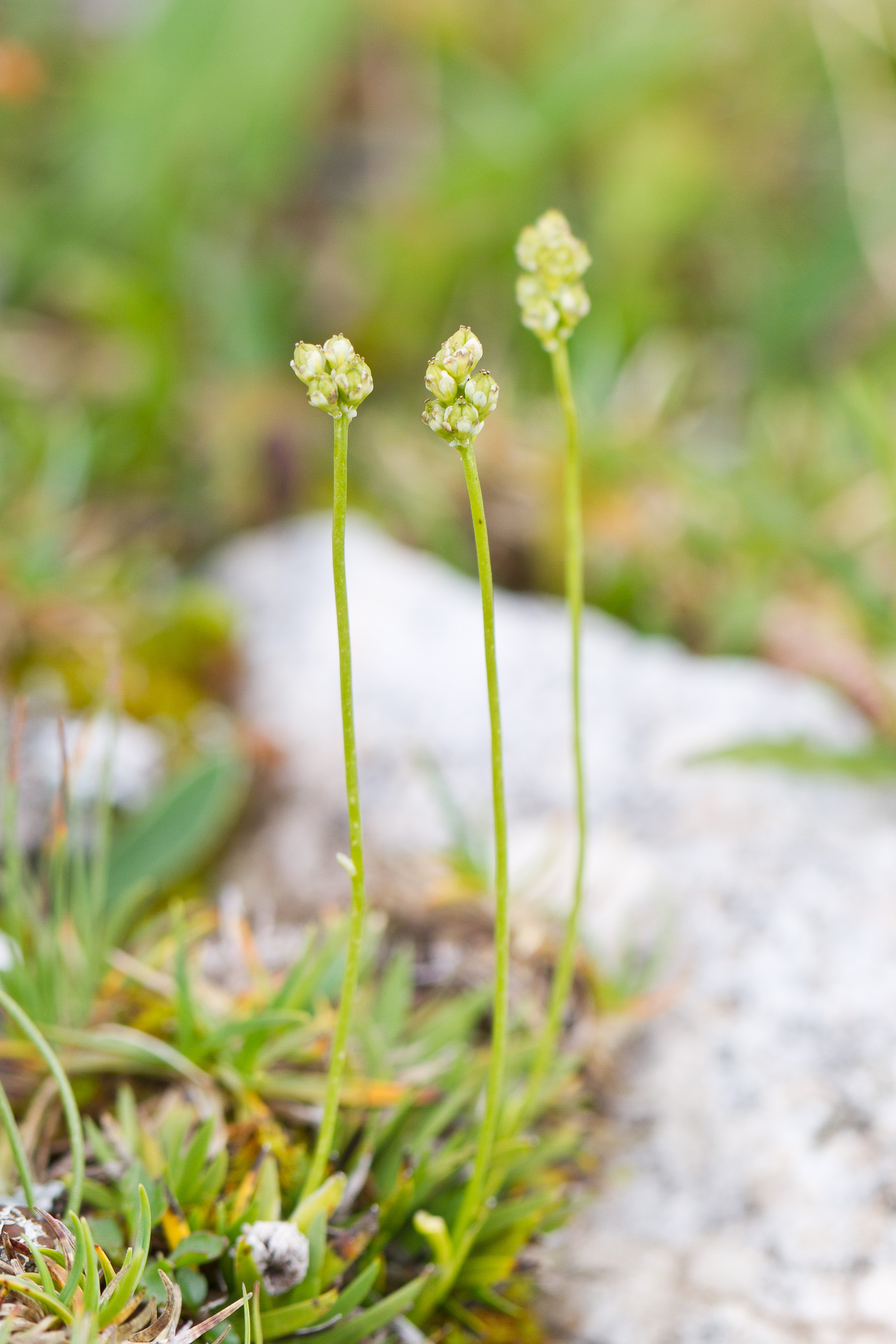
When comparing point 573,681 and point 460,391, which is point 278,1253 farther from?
point 460,391

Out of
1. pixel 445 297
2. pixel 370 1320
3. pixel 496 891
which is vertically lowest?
pixel 370 1320

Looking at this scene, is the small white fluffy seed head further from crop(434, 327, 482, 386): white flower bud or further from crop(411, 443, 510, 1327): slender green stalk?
crop(434, 327, 482, 386): white flower bud

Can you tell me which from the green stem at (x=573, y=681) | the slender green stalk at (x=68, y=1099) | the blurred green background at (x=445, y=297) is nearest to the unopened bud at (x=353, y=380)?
the green stem at (x=573, y=681)

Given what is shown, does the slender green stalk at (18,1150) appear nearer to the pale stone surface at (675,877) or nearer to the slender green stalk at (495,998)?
the slender green stalk at (495,998)

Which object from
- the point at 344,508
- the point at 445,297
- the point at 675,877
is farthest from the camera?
the point at 445,297

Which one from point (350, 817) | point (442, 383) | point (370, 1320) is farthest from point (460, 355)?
point (370, 1320)

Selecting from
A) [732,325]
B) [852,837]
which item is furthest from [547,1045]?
[732,325]

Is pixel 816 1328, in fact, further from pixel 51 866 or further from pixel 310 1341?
pixel 51 866
